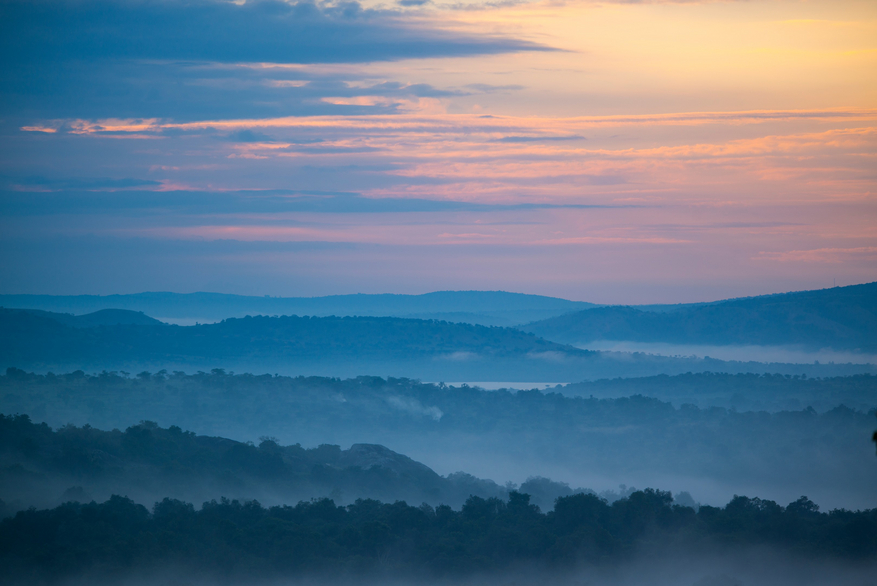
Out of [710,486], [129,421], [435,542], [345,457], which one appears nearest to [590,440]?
[710,486]

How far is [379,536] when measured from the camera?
65500 mm

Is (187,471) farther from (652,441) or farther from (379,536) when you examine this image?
(652,441)

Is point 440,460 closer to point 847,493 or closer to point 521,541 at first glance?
point 847,493

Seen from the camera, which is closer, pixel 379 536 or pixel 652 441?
pixel 379 536

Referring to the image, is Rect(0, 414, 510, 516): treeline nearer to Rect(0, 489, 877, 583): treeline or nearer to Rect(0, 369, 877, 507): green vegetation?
Rect(0, 489, 877, 583): treeline

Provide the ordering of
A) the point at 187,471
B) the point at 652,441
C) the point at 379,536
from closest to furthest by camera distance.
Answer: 1. the point at 379,536
2. the point at 187,471
3. the point at 652,441

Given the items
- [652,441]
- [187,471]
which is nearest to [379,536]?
[187,471]

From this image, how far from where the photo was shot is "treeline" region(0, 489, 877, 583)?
60.5 meters

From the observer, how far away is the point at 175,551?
62062 mm

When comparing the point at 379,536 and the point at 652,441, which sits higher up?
the point at 652,441

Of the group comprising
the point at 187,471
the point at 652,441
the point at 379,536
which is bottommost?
the point at 379,536

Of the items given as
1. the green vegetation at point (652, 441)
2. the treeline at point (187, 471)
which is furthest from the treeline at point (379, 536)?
the green vegetation at point (652, 441)

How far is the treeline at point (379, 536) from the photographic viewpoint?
6053 centimetres

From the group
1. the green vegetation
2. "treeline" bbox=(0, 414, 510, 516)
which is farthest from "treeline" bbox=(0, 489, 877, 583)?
the green vegetation
